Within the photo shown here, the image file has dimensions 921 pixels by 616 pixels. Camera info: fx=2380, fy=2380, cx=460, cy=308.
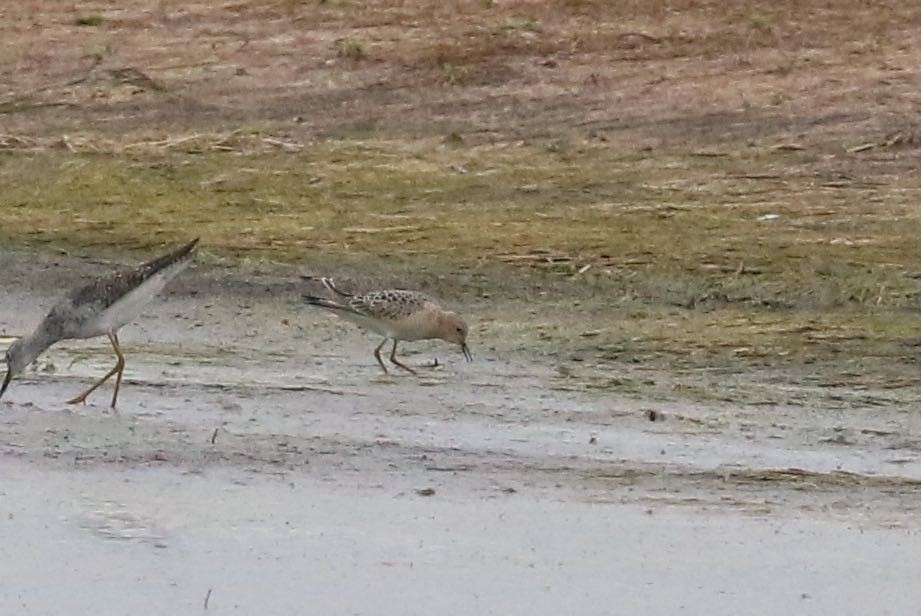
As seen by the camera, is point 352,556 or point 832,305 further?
point 832,305

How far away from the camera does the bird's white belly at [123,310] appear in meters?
11.7

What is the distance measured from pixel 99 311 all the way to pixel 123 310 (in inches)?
4.7

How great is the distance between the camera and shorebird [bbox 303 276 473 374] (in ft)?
40.3

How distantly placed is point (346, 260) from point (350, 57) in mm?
4187

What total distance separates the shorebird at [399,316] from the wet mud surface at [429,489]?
19 cm

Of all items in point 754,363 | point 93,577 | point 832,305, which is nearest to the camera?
point 93,577

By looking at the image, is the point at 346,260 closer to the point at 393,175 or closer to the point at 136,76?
the point at 393,175

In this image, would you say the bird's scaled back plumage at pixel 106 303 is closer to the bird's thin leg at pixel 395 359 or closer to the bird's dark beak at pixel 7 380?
the bird's dark beak at pixel 7 380

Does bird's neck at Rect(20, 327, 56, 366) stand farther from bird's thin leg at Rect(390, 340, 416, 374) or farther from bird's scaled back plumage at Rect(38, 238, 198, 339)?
bird's thin leg at Rect(390, 340, 416, 374)

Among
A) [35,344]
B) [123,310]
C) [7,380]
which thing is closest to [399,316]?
[123,310]

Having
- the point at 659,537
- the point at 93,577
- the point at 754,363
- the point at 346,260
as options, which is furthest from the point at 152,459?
the point at 346,260

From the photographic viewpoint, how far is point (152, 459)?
10.2 metres

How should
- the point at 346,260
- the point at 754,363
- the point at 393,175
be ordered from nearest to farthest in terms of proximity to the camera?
1. the point at 754,363
2. the point at 346,260
3. the point at 393,175

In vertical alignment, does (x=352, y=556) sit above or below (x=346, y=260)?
above
